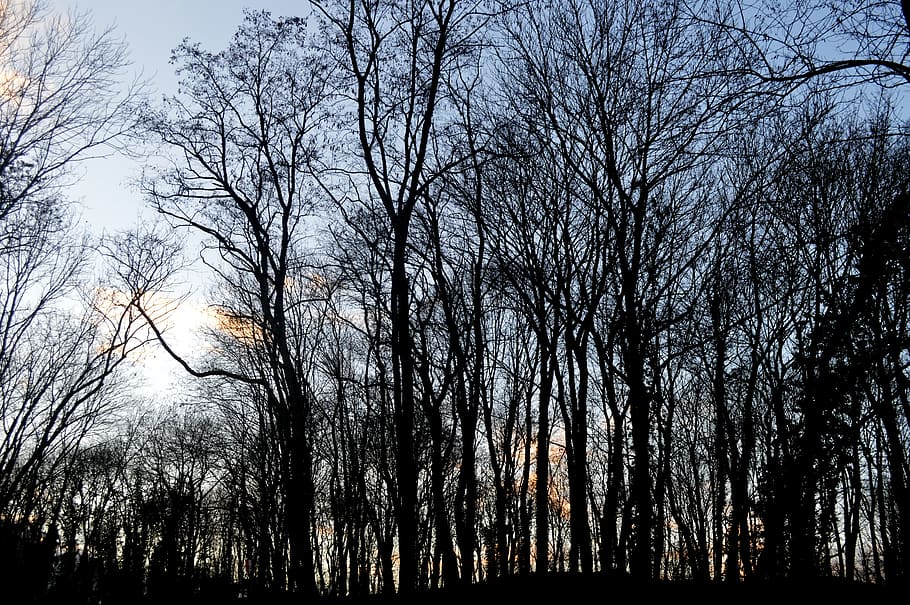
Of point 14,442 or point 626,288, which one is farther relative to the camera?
point 14,442

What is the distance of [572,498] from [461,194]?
6371mm

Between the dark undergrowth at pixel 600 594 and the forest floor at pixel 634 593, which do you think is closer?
the dark undergrowth at pixel 600 594

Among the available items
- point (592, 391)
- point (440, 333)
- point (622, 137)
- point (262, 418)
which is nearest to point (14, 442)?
point (262, 418)

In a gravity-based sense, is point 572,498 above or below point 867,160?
below

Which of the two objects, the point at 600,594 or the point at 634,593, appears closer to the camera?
the point at 634,593

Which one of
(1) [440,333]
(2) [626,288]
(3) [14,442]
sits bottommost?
(3) [14,442]

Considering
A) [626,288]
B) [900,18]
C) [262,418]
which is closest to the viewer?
[900,18]

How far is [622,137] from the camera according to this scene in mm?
11430

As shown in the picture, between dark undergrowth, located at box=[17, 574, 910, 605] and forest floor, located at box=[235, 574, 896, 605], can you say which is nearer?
dark undergrowth, located at box=[17, 574, 910, 605]

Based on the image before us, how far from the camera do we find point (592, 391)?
1911 centimetres

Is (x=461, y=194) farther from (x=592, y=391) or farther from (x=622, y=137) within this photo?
(x=592, y=391)

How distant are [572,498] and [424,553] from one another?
13.8 metres

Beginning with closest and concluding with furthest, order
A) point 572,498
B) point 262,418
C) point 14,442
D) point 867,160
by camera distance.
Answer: point 867,160, point 572,498, point 14,442, point 262,418

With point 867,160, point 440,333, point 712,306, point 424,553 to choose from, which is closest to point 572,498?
point 712,306
